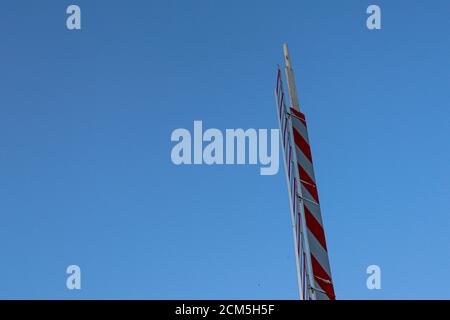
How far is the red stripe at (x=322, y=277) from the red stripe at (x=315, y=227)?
0.18m

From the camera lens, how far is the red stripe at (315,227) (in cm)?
570

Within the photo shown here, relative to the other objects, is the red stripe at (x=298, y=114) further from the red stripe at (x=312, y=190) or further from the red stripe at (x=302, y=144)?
the red stripe at (x=312, y=190)

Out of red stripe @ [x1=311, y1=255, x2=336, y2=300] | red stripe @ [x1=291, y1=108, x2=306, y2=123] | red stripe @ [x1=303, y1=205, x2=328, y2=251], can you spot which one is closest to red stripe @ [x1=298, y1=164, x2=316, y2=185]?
red stripe @ [x1=303, y1=205, x2=328, y2=251]

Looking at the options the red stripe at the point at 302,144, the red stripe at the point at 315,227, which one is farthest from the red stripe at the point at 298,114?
the red stripe at the point at 315,227

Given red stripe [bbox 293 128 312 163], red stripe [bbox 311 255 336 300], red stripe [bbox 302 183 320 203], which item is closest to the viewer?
red stripe [bbox 311 255 336 300]

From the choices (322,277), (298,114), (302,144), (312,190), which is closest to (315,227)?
(312,190)

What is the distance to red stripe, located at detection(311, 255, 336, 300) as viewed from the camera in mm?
5516

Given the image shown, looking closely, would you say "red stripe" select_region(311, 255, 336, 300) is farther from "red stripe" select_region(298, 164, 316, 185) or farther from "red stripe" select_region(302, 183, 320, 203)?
"red stripe" select_region(298, 164, 316, 185)

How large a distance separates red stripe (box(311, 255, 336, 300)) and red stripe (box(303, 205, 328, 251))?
181 mm

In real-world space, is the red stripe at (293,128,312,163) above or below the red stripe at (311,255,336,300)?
above
